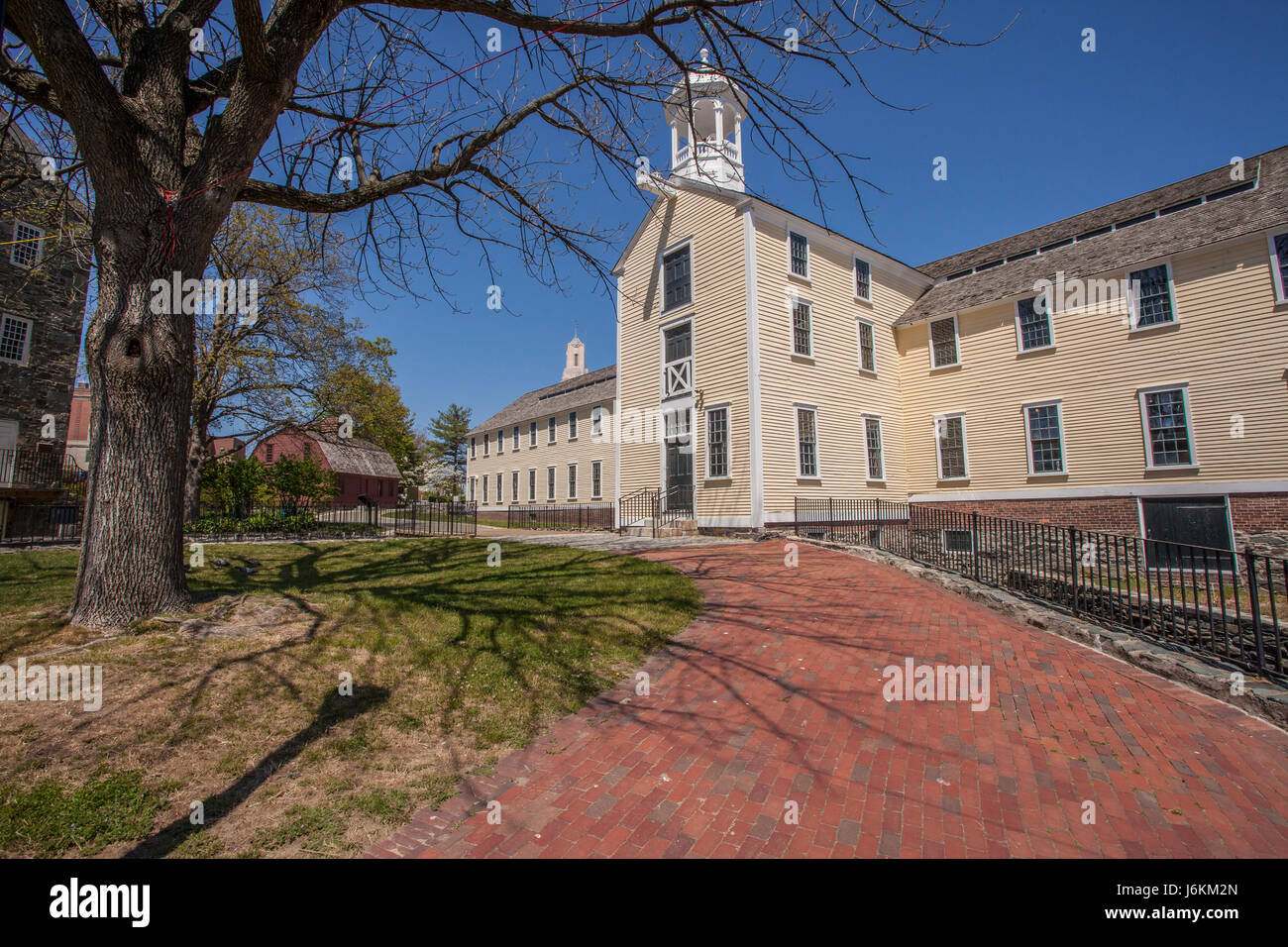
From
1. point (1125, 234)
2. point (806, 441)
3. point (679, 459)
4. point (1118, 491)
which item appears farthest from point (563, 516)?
point (1125, 234)

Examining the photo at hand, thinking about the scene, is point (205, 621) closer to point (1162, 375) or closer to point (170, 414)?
point (170, 414)

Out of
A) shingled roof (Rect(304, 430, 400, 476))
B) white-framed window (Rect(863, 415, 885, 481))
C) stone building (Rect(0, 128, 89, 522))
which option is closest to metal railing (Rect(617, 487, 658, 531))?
white-framed window (Rect(863, 415, 885, 481))

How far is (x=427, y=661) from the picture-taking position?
5.12 metres

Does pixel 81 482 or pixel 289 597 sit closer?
pixel 289 597

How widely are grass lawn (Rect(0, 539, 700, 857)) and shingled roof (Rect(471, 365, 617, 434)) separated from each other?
2271 centimetres

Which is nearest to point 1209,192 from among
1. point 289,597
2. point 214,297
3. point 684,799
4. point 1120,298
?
point 1120,298

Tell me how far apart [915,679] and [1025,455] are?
16.6m

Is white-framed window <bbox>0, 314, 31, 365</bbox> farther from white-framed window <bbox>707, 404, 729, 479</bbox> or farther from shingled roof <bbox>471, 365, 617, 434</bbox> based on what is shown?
white-framed window <bbox>707, 404, 729, 479</bbox>

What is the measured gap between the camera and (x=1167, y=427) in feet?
51.9

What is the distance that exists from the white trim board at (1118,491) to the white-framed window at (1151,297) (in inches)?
185

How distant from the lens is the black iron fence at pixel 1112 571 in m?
6.50

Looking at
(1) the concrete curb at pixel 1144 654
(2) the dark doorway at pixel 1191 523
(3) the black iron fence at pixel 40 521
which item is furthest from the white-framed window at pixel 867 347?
(3) the black iron fence at pixel 40 521

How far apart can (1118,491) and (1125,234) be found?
8.54 metres

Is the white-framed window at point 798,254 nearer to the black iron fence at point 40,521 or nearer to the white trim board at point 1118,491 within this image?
the white trim board at point 1118,491
